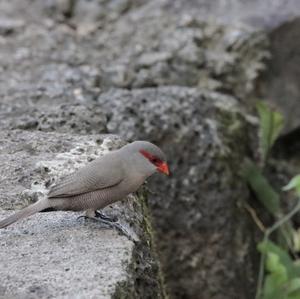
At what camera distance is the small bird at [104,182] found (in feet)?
11.0

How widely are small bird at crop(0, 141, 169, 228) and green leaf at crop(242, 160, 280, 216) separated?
1695 mm

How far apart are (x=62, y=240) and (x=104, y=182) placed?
1.08ft

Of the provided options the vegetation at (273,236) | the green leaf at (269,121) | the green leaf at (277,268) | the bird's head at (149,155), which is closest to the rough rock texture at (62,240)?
the bird's head at (149,155)

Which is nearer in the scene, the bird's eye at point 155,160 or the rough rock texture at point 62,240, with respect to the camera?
the rough rock texture at point 62,240

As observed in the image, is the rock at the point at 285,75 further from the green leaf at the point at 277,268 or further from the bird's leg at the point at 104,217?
the bird's leg at the point at 104,217

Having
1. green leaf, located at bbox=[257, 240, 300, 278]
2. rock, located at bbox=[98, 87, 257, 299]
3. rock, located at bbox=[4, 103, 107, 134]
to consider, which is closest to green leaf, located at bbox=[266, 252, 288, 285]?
green leaf, located at bbox=[257, 240, 300, 278]

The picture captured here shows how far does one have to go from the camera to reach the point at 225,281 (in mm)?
4863

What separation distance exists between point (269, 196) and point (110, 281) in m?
2.55

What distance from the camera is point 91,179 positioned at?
3.39 m

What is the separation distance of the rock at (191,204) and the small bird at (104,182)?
4.26 feet

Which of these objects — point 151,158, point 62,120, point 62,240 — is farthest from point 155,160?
point 62,120

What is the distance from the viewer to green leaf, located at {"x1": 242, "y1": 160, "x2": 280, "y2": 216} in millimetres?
5109

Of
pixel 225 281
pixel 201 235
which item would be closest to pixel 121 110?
pixel 201 235

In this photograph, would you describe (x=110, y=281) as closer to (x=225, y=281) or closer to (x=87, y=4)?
(x=225, y=281)
